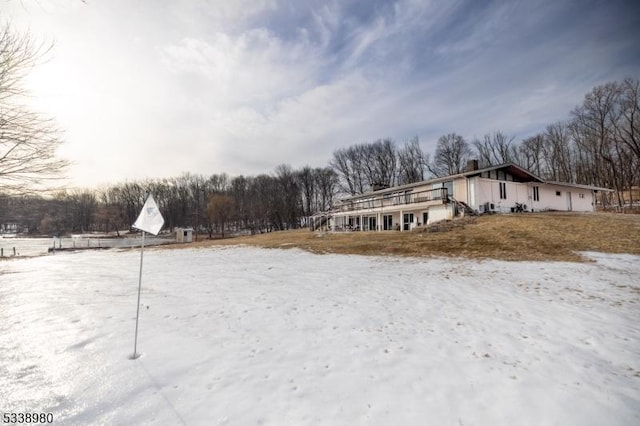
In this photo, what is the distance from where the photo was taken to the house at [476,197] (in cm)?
2428

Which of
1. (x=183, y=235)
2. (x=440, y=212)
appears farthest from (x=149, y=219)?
(x=183, y=235)

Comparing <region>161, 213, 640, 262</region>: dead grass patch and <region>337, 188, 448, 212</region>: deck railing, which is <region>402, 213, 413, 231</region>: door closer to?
<region>337, 188, 448, 212</region>: deck railing

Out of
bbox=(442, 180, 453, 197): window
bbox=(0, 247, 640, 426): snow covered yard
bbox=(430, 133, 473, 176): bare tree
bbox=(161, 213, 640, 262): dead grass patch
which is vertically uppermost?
bbox=(430, 133, 473, 176): bare tree

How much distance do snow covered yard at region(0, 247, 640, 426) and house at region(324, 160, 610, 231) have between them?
16.9 meters

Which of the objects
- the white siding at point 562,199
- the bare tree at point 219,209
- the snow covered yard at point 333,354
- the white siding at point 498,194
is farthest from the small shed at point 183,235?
the white siding at point 562,199

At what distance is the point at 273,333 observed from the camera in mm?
5016

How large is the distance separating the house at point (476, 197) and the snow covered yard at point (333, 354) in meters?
16.9

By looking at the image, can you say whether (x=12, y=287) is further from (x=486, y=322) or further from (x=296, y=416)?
(x=486, y=322)

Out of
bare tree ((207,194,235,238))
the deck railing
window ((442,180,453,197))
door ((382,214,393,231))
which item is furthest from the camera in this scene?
bare tree ((207,194,235,238))

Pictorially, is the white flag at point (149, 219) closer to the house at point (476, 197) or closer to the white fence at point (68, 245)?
the house at point (476, 197)

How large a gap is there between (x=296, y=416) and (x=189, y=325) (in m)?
3.47

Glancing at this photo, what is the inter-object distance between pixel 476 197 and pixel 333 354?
79.0 feet

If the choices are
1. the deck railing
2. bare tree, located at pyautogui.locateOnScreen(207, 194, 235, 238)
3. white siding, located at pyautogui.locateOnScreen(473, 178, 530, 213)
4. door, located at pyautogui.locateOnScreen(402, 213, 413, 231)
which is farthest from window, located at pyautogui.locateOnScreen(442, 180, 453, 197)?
bare tree, located at pyautogui.locateOnScreen(207, 194, 235, 238)

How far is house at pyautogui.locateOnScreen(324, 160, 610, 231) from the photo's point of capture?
24281 mm
